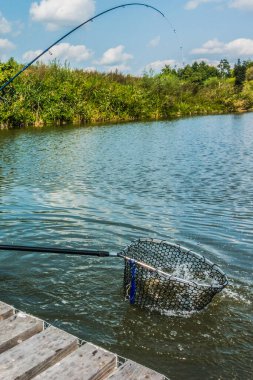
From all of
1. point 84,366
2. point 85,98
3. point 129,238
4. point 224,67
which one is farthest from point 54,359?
point 224,67

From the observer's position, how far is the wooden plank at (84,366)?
329 centimetres

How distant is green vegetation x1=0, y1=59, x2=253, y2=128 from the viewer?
140ft

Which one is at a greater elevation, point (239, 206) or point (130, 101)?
point (130, 101)

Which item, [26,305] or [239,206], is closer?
[26,305]

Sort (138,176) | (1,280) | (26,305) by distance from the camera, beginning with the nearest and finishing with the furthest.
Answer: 1. (26,305)
2. (1,280)
3. (138,176)

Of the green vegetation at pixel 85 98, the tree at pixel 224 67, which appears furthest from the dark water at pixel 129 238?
the tree at pixel 224 67

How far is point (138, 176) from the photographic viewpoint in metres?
17.0

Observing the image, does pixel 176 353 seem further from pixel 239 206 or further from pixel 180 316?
pixel 239 206

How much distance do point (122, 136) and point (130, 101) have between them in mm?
23898

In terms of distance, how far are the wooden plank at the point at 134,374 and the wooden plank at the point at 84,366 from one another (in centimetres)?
10

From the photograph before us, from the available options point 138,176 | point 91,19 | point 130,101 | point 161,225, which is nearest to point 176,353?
point 161,225

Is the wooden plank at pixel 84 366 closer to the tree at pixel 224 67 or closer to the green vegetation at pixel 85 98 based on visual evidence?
the green vegetation at pixel 85 98

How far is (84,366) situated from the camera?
341 centimetres

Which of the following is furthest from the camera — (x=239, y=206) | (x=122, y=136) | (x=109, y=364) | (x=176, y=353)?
(x=122, y=136)
